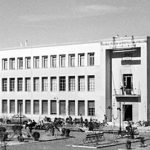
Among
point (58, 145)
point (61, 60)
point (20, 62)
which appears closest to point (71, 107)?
point (61, 60)

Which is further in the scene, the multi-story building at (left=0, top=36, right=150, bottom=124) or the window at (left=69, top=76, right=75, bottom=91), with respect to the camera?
the window at (left=69, top=76, right=75, bottom=91)

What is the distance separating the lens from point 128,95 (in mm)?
55219

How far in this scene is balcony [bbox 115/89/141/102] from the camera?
2152 inches

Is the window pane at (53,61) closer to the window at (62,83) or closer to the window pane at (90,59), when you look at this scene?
the window at (62,83)

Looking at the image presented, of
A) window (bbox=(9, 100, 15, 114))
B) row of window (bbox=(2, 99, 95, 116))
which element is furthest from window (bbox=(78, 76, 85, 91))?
window (bbox=(9, 100, 15, 114))

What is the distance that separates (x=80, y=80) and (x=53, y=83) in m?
4.75

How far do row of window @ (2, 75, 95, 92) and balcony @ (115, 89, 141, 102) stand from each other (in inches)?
170

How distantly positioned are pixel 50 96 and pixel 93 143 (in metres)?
27.0

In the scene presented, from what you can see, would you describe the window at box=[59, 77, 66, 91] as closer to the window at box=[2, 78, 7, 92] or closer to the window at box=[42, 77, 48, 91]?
the window at box=[42, 77, 48, 91]

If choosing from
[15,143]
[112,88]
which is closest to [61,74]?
[112,88]

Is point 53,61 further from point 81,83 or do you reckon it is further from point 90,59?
point 90,59

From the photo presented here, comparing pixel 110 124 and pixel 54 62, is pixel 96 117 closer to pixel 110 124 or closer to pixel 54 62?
pixel 110 124

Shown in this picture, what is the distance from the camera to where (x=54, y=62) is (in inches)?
2498

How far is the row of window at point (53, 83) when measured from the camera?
59.8 m
